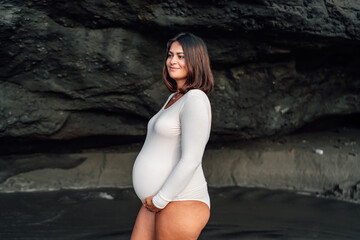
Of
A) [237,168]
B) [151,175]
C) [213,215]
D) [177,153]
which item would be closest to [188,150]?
[177,153]

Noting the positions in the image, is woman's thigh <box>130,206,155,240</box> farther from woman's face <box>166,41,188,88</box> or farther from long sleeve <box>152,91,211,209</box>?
woman's face <box>166,41,188,88</box>

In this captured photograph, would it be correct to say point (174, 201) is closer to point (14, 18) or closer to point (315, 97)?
point (14, 18)

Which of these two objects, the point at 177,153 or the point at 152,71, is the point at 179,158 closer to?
the point at 177,153

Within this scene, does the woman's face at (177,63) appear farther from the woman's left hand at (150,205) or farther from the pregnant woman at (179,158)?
the woman's left hand at (150,205)

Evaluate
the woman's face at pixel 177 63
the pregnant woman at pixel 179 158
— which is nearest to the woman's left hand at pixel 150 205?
the pregnant woman at pixel 179 158

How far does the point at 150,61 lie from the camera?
3451mm

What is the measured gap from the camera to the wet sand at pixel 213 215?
274cm

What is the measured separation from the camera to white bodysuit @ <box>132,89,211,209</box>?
1507 mm

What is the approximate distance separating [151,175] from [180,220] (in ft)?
0.75

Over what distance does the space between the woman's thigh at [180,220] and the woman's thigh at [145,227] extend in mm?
154

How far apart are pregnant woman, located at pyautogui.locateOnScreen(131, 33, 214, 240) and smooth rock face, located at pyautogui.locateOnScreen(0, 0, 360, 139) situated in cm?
149

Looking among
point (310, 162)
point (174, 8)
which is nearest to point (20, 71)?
point (174, 8)

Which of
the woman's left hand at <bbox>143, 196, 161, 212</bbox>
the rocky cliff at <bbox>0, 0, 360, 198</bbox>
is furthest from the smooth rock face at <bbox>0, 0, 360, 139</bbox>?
the woman's left hand at <bbox>143, 196, 161, 212</bbox>

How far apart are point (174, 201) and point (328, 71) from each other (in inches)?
119
